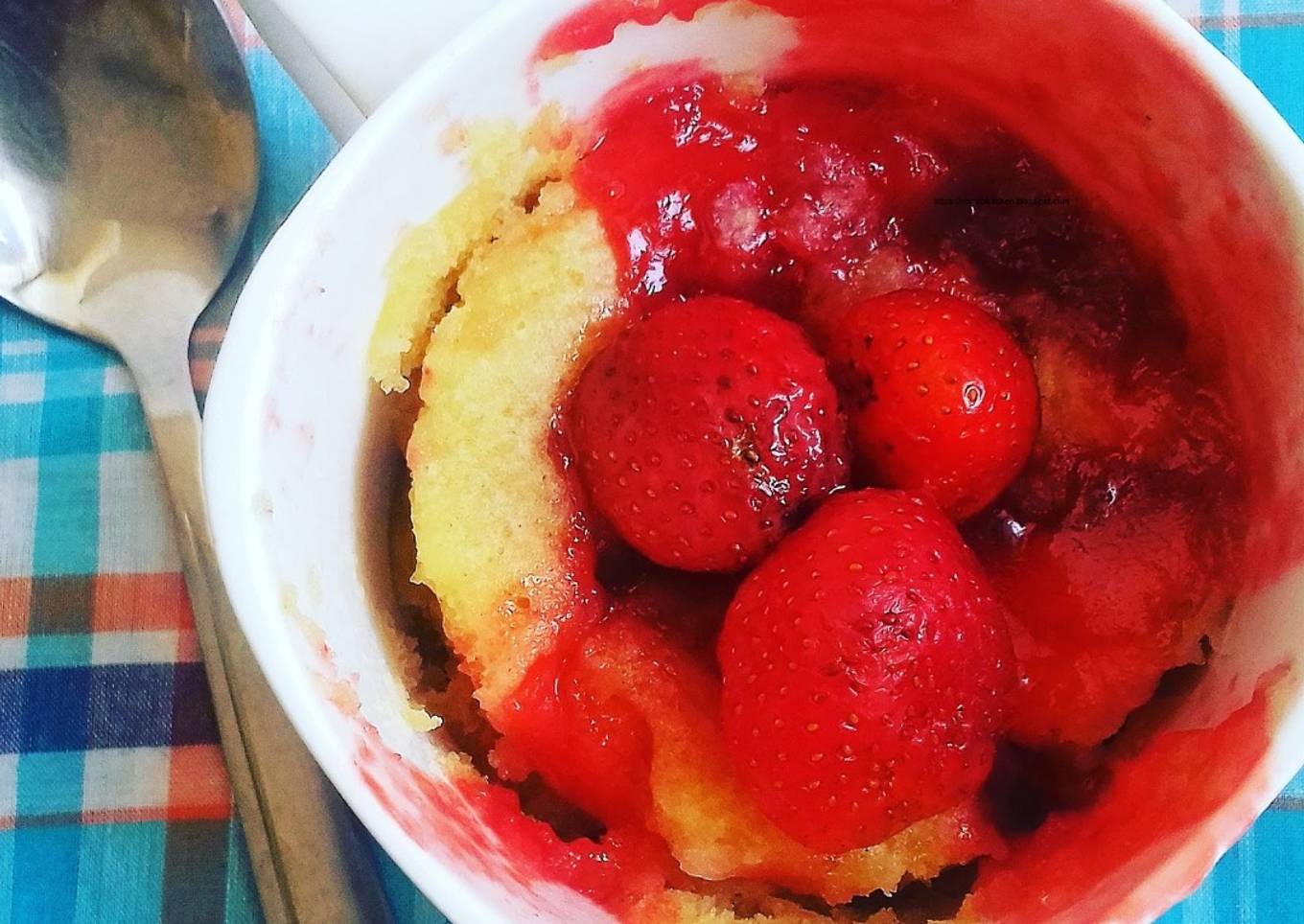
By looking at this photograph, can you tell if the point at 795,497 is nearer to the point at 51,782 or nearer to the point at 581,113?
the point at 581,113

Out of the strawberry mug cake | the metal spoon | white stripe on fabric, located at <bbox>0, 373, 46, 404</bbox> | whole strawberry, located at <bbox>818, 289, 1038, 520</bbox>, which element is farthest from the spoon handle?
whole strawberry, located at <bbox>818, 289, 1038, 520</bbox>

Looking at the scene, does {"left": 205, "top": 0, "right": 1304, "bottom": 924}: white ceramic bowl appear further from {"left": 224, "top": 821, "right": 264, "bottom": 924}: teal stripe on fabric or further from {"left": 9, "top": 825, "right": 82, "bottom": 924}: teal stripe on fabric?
{"left": 9, "top": 825, "right": 82, "bottom": 924}: teal stripe on fabric

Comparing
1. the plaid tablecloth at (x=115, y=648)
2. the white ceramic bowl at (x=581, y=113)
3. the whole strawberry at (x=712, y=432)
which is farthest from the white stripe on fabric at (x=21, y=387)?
the whole strawberry at (x=712, y=432)

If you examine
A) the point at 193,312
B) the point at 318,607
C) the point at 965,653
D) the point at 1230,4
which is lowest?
the point at 193,312

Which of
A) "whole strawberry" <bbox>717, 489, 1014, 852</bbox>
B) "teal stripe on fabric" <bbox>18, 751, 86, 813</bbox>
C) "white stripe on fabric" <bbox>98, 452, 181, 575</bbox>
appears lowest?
"teal stripe on fabric" <bbox>18, 751, 86, 813</bbox>

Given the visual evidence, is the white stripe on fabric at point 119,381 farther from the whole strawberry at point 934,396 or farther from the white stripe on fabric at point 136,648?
the whole strawberry at point 934,396

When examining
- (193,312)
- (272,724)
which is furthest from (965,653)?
(193,312)

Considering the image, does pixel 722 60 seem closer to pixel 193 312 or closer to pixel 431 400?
pixel 431 400
